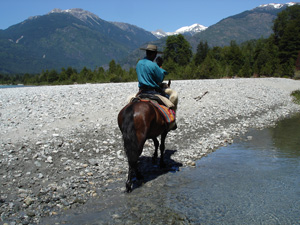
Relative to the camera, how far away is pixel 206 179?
264 inches

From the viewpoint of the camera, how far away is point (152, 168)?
25.2 ft

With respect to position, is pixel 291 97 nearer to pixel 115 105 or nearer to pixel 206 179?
pixel 115 105

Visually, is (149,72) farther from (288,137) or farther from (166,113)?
(288,137)

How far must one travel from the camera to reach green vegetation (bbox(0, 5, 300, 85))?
51003mm

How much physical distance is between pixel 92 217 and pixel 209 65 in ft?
164

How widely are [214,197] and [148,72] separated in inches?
137

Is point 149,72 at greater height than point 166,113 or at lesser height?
greater

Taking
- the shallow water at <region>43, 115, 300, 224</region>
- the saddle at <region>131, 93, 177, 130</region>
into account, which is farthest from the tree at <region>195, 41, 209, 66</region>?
the saddle at <region>131, 93, 177, 130</region>

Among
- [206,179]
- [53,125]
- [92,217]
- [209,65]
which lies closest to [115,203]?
[92,217]

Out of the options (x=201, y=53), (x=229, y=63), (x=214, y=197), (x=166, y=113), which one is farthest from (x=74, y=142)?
(x=201, y=53)

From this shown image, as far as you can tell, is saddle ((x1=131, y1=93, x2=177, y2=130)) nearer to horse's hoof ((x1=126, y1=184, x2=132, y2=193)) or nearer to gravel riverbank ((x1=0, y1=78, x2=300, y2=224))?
gravel riverbank ((x1=0, y1=78, x2=300, y2=224))

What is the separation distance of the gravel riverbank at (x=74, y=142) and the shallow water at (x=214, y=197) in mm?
637

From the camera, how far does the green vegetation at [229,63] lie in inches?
2008

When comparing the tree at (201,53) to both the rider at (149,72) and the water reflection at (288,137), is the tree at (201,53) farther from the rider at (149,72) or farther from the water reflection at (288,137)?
the rider at (149,72)
